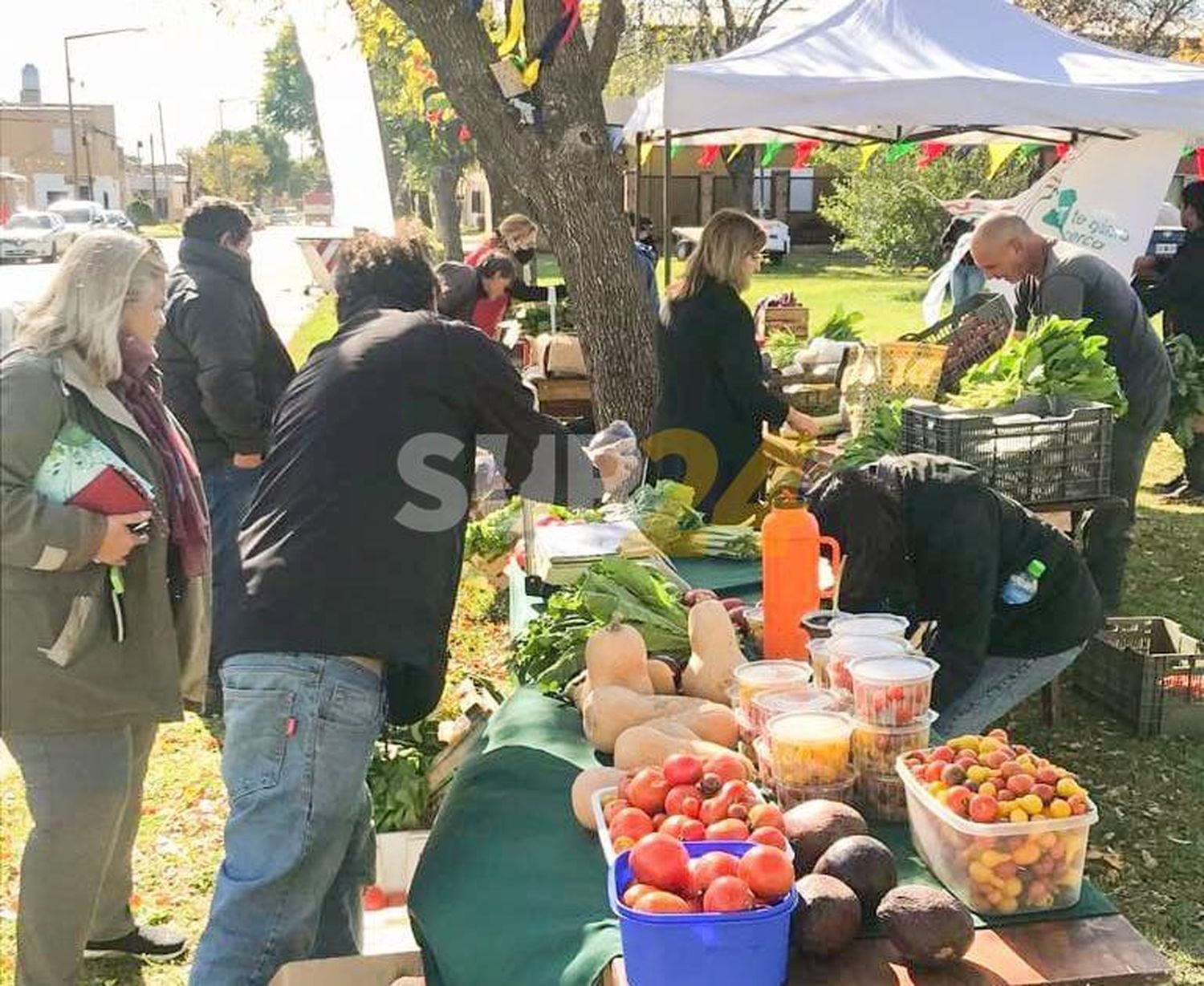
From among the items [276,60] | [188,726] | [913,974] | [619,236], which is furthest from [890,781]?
[276,60]

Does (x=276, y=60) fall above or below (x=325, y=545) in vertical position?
above

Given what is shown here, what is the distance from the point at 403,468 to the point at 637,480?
7.52 ft

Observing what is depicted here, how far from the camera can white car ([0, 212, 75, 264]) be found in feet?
114

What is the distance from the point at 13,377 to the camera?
2539mm

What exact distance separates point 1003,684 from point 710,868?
196 cm

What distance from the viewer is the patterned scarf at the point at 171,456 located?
111 inches

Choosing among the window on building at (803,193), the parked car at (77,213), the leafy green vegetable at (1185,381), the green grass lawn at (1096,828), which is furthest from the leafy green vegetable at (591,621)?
the parked car at (77,213)

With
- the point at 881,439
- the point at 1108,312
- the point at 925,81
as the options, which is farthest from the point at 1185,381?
the point at 881,439

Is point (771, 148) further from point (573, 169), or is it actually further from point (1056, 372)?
point (1056, 372)

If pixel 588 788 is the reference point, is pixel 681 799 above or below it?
above

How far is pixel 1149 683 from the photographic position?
4.64m

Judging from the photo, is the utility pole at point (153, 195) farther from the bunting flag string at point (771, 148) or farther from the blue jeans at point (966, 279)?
the blue jeans at point (966, 279)

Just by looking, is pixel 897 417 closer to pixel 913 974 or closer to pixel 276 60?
pixel 913 974

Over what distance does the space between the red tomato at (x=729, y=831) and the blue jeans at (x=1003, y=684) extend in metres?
1.65
